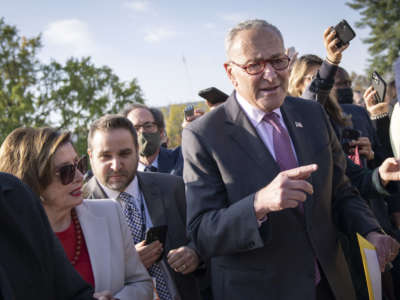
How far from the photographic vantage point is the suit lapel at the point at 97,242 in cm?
229

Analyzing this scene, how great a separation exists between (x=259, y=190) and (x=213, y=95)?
217 cm

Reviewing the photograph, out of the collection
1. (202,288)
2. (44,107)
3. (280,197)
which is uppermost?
(44,107)

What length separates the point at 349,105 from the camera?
4117 millimetres

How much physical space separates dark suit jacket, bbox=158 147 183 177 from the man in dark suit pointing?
2.22 meters

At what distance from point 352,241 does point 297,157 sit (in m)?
0.62

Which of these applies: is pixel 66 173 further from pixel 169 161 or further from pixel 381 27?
pixel 381 27

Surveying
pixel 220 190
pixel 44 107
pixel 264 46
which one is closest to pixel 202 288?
pixel 220 190

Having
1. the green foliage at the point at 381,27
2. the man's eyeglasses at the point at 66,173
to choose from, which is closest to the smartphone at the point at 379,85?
the man's eyeglasses at the point at 66,173

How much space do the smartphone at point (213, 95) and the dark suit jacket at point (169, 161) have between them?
2.76 ft

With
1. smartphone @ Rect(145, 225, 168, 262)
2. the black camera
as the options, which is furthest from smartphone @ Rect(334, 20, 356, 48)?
smartphone @ Rect(145, 225, 168, 262)

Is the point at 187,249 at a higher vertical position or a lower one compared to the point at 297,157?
lower

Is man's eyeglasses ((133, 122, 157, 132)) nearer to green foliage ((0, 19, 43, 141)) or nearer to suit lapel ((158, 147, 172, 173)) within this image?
suit lapel ((158, 147, 172, 173))

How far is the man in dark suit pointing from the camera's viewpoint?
2141 millimetres

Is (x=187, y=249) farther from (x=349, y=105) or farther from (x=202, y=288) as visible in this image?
(x=349, y=105)
